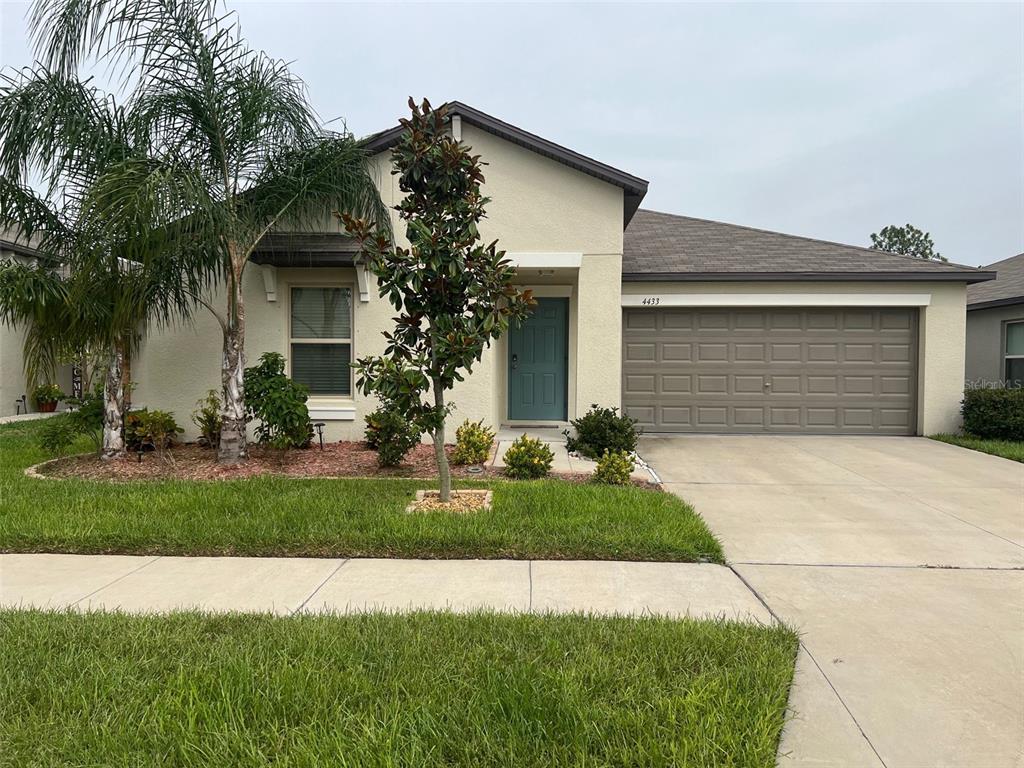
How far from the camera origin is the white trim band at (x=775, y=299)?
1074 cm

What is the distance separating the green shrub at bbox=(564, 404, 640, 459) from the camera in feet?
26.9

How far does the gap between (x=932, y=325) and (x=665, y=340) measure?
479 centimetres

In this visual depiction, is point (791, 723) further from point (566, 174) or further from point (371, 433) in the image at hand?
point (566, 174)

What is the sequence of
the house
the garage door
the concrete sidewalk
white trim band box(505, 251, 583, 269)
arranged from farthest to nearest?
the house
the garage door
white trim band box(505, 251, 583, 269)
the concrete sidewalk

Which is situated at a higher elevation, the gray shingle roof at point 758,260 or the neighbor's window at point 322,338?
the gray shingle roof at point 758,260

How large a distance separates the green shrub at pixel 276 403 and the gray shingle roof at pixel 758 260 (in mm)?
6026

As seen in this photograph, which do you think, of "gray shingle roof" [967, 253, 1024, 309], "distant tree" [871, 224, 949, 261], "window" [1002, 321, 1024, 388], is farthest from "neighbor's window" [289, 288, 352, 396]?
"distant tree" [871, 224, 949, 261]

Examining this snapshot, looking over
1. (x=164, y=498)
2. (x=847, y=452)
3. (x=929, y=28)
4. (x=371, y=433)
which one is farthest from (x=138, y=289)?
(x=929, y=28)

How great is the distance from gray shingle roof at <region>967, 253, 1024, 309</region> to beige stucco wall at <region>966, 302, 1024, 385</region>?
0.65ft

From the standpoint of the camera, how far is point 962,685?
2.89 m

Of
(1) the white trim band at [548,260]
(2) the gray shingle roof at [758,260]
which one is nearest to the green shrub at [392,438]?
(1) the white trim band at [548,260]

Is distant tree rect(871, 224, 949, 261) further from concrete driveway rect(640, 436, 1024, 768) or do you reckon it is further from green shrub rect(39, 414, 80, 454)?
green shrub rect(39, 414, 80, 454)

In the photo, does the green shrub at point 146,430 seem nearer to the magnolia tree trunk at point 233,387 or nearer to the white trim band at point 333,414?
the magnolia tree trunk at point 233,387

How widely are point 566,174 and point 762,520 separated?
19.5 ft
